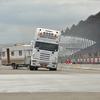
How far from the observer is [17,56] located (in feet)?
126

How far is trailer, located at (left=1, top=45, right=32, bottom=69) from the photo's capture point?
123 ft

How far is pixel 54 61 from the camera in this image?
105ft

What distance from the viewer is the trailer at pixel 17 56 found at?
123 feet

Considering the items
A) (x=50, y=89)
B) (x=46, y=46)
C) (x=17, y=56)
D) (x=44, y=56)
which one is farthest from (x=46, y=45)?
(x=50, y=89)

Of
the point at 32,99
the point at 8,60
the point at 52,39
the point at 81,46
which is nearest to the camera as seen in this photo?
the point at 32,99

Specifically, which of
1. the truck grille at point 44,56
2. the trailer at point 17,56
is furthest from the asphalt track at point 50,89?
the trailer at point 17,56

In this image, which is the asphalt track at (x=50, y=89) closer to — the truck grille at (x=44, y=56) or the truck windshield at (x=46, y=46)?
the truck windshield at (x=46, y=46)

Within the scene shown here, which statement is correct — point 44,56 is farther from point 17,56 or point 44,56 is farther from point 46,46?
point 17,56

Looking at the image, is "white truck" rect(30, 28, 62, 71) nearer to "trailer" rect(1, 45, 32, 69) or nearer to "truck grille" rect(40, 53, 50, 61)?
"truck grille" rect(40, 53, 50, 61)

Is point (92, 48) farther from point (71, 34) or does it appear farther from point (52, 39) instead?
point (52, 39)

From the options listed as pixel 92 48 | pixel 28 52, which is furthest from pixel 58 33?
pixel 92 48

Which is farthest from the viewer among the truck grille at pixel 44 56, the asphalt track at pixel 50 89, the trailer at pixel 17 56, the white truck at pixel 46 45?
the trailer at pixel 17 56

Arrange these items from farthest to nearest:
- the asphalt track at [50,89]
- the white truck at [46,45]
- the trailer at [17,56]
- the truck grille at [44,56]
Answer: the trailer at [17,56] < the truck grille at [44,56] < the white truck at [46,45] < the asphalt track at [50,89]

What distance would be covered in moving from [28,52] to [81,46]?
99.0 m
